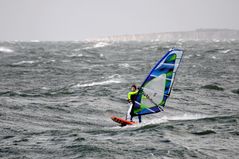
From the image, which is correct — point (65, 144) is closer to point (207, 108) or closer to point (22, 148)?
point (22, 148)

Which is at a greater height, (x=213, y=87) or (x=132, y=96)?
(x=132, y=96)

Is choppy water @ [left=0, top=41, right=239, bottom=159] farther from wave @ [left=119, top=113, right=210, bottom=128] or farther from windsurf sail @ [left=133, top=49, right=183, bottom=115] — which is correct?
windsurf sail @ [left=133, top=49, right=183, bottom=115]

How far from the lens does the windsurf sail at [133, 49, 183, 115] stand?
20.4 meters

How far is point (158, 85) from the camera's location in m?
20.8

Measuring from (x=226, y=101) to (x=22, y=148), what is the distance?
50.5 ft

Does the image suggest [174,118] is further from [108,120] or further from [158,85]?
[108,120]

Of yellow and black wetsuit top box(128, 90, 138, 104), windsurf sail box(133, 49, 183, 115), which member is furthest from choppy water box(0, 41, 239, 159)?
yellow and black wetsuit top box(128, 90, 138, 104)

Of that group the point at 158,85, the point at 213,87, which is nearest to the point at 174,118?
the point at 158,85

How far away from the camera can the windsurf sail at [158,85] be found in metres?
20.4

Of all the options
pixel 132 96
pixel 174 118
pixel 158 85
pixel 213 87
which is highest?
pixel 158 85

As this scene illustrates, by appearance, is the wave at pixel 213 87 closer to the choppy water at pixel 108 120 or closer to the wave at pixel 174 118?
the choppy water at pixel 108 120

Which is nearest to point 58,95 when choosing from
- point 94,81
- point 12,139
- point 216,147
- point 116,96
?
point 116,96

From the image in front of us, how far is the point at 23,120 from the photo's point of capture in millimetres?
22391

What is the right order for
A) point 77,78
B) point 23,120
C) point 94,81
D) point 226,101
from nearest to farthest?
point 23,120 → point 226,101 → point 94,81 → point 77,78
